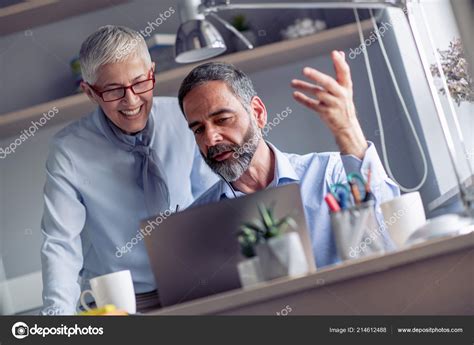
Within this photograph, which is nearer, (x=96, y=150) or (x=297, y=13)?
(x=96, y=150)

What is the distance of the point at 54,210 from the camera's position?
2.32 m

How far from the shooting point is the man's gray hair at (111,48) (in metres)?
2.40

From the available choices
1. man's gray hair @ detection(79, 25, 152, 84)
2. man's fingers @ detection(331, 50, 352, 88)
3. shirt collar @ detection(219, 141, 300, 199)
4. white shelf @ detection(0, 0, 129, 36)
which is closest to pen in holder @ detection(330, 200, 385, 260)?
man's fingers @ detection(331, 50, 352, 88)

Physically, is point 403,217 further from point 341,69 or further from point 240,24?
point 240,24

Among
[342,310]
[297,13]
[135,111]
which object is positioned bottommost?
[342,310]

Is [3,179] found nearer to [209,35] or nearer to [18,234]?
[18,234]

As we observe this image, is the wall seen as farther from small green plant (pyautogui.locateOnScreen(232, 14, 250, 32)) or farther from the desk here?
the desk

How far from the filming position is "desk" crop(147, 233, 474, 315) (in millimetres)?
1109

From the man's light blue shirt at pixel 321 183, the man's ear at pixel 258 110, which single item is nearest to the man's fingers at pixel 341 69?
the man's light blue shirt at pixel 321 183

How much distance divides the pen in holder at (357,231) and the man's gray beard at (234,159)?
86cm

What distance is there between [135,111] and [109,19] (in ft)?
2.87

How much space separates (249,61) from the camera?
2838mm

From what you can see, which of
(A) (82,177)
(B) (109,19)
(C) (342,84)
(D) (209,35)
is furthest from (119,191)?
(C) (342,84)

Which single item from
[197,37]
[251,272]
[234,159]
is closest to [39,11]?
[197,37]
